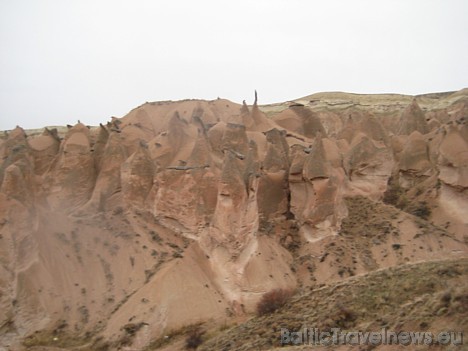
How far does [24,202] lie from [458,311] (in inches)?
685

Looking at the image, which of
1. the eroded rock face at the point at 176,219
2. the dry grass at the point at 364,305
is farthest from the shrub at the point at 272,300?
the dry grass at the point at 364,305

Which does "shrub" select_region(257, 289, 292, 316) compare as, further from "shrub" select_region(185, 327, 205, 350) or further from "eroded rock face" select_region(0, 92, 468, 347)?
"shrub" select_region(185, 327, 205, 350)

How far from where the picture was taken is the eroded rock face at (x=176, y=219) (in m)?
19.5

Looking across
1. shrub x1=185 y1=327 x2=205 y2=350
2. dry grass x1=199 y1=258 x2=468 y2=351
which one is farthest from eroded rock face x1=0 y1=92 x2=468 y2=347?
dry grass x1=199 y1=258 x2=468 y2=351

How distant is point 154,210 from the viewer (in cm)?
2312

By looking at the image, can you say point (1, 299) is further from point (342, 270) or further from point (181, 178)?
point (342, 270)

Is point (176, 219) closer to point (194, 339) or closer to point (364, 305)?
point (194, 339)

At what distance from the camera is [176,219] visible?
2255 cm

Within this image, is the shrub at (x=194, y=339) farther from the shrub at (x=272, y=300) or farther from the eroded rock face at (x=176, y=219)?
the shrub at (x=272, y=300)

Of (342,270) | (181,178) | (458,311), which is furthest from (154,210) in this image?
(458,311)

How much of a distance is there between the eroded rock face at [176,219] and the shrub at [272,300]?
444 millimetres

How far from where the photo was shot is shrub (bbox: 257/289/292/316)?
→ 18.3 meters

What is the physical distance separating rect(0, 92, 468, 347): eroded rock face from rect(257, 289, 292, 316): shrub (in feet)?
1.46

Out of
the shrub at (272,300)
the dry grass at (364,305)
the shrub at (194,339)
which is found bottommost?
the shrub at (194,339)
